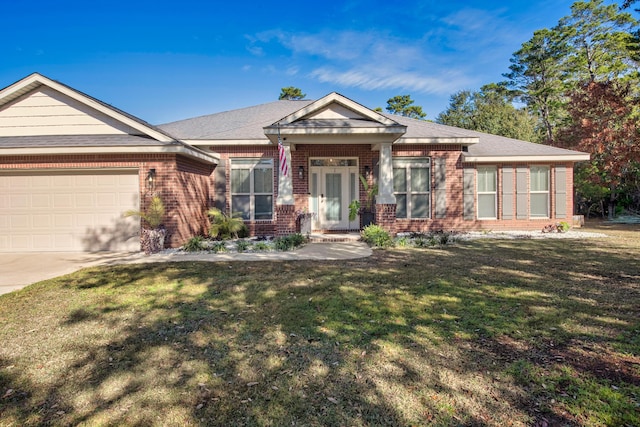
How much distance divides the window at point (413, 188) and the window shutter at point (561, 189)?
5169mm

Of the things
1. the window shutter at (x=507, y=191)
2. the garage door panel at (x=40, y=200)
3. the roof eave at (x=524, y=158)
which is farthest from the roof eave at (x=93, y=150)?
the window shutter at (x=507, y=191)

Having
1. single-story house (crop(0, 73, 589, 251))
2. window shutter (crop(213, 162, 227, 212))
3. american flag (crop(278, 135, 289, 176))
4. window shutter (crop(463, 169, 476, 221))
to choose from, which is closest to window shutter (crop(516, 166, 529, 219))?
single-story house (crop(0, 73, 589, 251))

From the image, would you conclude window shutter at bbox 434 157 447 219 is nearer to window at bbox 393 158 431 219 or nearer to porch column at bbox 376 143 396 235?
window at bbox 393 158 431 219

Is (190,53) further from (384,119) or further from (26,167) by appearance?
(384,119)

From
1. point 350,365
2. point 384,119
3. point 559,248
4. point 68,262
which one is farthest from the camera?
point 384,119

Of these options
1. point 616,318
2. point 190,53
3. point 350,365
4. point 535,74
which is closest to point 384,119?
point 616,318

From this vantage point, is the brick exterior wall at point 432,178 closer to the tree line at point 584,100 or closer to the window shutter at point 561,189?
the window shutter at point 561,189

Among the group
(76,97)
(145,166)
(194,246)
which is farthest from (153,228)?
(76,97)

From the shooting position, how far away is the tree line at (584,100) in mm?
15516

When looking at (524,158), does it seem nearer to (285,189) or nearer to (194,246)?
(285,189)

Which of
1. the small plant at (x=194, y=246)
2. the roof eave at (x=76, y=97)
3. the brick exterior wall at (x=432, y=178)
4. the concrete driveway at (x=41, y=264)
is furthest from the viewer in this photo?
the brick exterior wall at (x=432, y=178)

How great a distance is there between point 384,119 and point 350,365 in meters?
8.51

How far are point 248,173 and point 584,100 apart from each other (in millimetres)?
18130

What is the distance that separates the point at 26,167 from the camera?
9.24 metres
